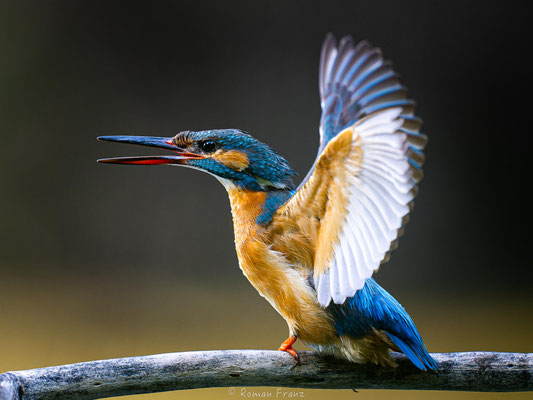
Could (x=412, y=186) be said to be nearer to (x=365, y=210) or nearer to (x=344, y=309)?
(x=365, y=210)

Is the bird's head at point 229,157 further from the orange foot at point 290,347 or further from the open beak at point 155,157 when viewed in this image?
the orange foot at point 290,347

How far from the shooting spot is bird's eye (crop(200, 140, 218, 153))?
0.78 meters

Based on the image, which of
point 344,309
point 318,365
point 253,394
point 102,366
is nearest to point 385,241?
point 344,309

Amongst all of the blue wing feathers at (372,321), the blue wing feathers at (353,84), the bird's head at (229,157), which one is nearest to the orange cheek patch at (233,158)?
the bird's head at (229,157)

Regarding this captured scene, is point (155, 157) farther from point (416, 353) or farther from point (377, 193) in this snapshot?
point (416, 353)

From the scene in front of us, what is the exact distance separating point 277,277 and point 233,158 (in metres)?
0.17

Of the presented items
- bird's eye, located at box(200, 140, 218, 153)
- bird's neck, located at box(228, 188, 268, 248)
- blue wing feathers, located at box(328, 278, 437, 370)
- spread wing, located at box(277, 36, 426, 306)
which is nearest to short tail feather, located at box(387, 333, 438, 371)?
blue wing feathers, located at box(328, 278, 437, 370)

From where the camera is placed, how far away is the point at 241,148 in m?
0.77

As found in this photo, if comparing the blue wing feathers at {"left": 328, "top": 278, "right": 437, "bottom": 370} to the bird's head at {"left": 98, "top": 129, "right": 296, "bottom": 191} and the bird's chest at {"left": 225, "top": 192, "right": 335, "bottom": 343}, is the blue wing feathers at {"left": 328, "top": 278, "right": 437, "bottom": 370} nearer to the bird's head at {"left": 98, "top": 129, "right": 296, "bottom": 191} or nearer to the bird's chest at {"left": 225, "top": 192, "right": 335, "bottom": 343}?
the bird's chest at {"left": 225, "top": 192, "right": 335, "bottom": 343}

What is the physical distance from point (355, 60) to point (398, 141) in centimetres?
19

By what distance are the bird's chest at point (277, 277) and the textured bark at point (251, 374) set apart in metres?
0.06

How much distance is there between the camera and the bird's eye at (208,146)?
0.78m

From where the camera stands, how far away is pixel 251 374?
77 centimetres

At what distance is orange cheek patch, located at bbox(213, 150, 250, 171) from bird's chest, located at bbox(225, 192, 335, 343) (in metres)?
0.04
